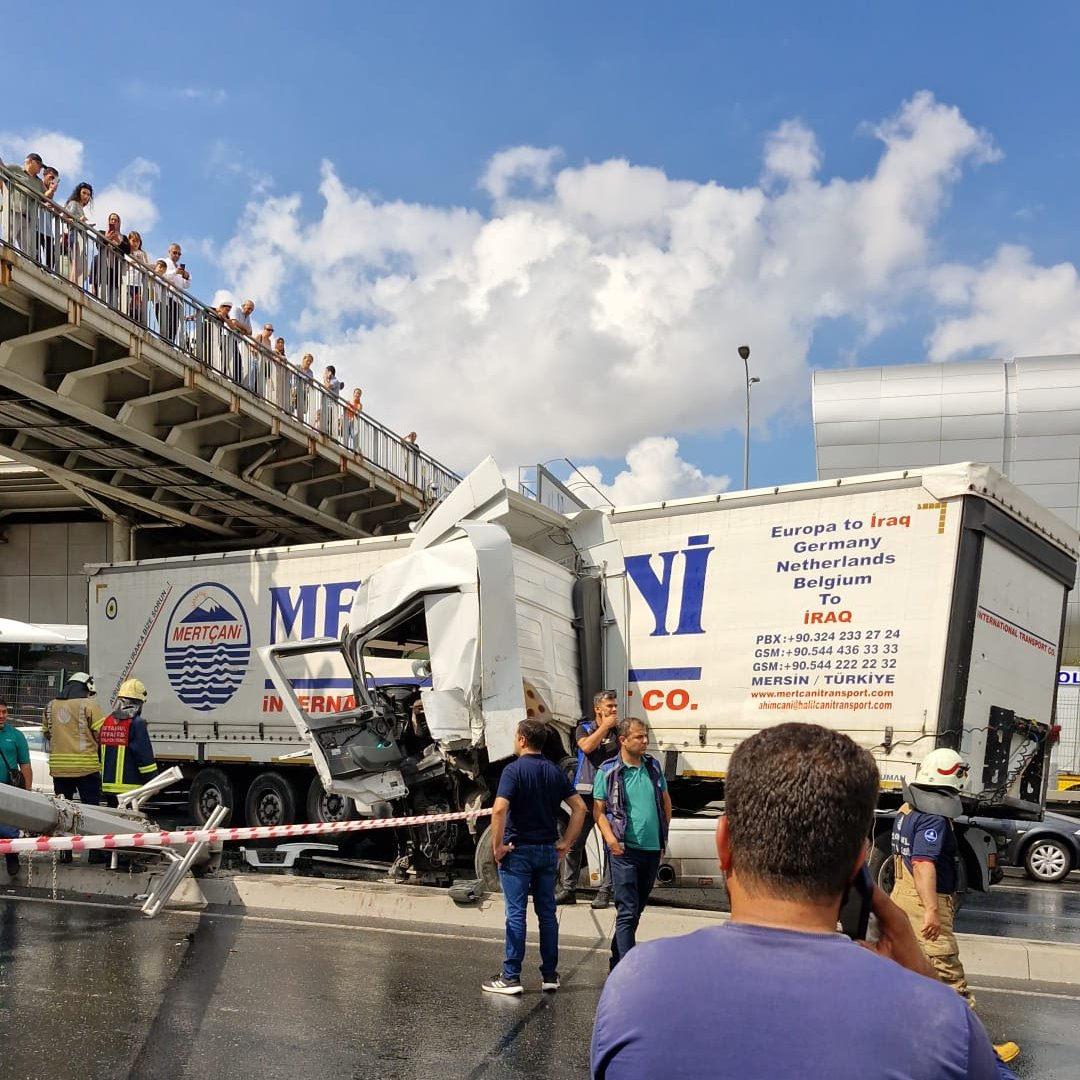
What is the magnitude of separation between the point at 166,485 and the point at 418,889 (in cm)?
1435

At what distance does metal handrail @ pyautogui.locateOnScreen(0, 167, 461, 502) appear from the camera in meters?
13.5

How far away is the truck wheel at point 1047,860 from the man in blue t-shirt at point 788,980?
1248 cm

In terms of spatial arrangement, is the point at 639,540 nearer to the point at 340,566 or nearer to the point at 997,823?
the point at 340,566

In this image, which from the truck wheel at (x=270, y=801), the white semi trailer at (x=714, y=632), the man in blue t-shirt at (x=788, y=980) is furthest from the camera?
the truck wheel at (x=270, y=801)

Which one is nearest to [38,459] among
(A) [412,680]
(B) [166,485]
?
(B) [166,485]

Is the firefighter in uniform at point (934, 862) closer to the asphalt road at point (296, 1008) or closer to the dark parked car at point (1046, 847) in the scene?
the asphalt road at point (296, 1008)

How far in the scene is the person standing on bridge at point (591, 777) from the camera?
822 cm

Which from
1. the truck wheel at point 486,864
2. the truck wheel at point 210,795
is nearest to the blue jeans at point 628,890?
the truck wheel at point 486,864

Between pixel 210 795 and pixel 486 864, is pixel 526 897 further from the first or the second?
pixel 210 795

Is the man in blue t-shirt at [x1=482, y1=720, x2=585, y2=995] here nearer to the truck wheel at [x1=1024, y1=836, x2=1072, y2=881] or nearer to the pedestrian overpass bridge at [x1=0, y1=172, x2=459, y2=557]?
the truck wheel at [x1=1024, y1=836, x2=1072, y2=881]

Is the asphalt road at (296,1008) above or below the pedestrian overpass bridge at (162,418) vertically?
below

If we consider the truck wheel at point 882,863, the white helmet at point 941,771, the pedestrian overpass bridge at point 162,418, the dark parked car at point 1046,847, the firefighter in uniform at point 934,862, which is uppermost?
the pedestrian overpass bridge at point 162,418

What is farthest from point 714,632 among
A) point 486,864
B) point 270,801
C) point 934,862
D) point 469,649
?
point 270,801

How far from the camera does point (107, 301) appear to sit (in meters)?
14.9
